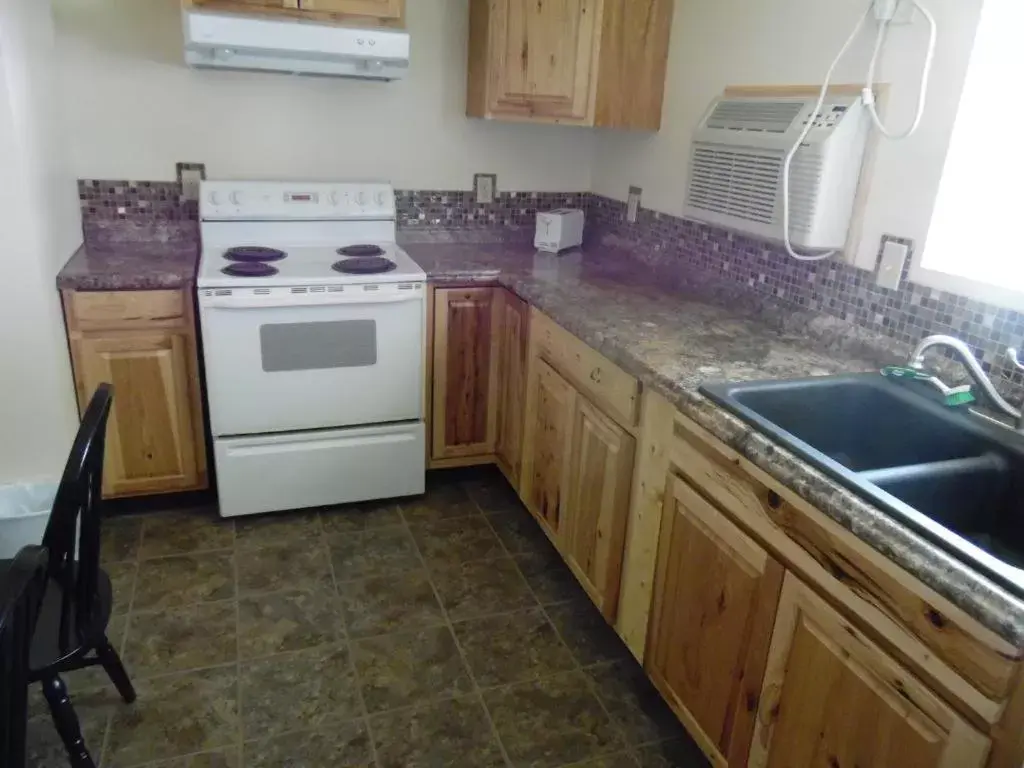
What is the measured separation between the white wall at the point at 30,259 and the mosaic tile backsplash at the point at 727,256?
1.41 ft

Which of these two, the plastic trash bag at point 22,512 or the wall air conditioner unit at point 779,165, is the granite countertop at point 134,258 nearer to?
the plastic trash bag at point 22,512

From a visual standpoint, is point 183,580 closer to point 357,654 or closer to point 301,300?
point 357,654

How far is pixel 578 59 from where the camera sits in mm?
2721

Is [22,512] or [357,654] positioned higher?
[22,512]

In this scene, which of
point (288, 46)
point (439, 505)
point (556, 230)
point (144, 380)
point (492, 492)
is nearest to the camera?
point (288, 46)

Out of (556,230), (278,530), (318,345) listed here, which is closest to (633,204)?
(556,230)

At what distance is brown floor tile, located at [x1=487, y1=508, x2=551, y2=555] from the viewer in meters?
2.64

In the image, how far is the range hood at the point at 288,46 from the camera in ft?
7.63

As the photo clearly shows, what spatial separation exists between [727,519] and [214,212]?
2187mm

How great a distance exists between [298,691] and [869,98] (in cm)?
204

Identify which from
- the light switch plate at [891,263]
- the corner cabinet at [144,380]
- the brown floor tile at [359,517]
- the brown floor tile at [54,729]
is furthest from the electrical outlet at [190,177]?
the light switch plate at [891,263]

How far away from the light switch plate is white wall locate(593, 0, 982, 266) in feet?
0.10

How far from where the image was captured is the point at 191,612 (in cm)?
223

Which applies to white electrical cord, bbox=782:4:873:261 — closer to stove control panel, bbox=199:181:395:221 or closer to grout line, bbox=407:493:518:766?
grout line, bbox=407:493:518:766
